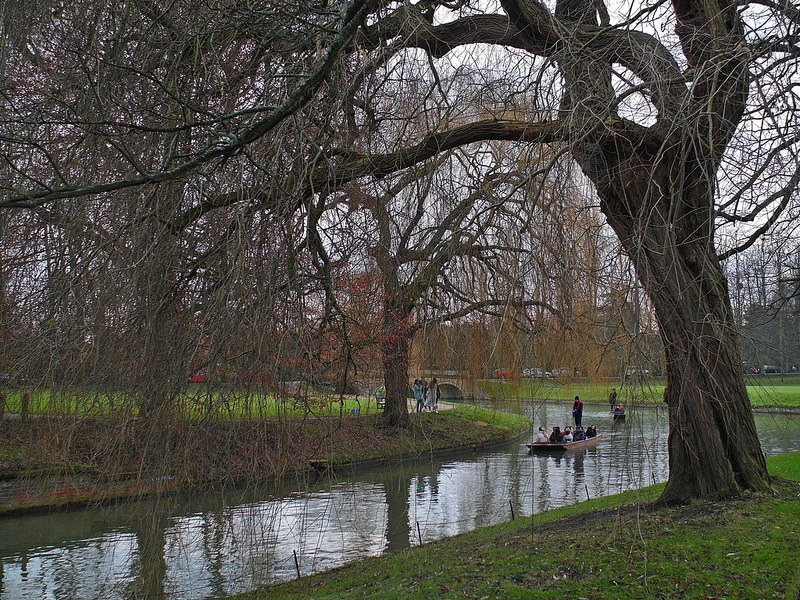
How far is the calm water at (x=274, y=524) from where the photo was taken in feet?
10.3

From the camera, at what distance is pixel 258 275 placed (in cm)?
316

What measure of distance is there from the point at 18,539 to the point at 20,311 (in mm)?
6139

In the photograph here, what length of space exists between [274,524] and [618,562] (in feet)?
8.92

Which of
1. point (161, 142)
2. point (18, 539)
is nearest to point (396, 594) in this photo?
point (161, 142)

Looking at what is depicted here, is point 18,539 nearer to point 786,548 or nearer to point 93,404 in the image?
point 93,404

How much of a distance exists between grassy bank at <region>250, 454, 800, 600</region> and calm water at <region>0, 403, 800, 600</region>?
Answer: 0.55m

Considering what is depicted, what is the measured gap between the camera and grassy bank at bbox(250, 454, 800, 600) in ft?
13.3

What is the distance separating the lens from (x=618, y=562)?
4.52 meters

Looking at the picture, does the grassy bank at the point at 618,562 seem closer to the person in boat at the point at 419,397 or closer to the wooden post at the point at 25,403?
the person in boat at the point at 419,397

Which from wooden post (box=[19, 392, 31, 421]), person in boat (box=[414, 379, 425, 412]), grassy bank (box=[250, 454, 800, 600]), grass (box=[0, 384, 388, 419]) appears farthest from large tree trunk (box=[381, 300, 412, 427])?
wooden post (box=[19, 392, 31, 421])

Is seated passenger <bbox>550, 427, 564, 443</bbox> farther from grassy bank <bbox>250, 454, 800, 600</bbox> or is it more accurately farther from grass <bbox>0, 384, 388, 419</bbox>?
grass <bbox>0, 384, 388, 419</bbox>

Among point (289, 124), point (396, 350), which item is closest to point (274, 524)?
point (289, 124)

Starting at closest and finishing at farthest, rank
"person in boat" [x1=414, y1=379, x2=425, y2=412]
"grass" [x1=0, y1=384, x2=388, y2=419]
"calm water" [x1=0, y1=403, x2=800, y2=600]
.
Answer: "grass" [x1=0, y1=384, x2=388, y2=419]
"calm water" [x1=0, y1=403, x2=800, y2=600]
"person in boat" [x1=414, y1=379, x2=425, y2=412]

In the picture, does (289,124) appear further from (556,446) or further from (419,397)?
(556,446)
